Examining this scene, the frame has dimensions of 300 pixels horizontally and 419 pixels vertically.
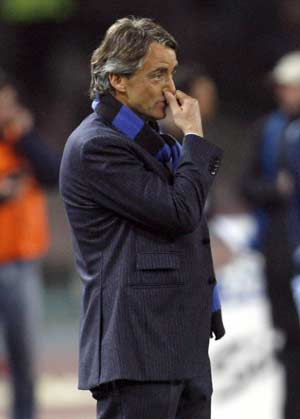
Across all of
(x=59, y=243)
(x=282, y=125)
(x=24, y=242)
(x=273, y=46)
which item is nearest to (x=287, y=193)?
(x=282, y=125)

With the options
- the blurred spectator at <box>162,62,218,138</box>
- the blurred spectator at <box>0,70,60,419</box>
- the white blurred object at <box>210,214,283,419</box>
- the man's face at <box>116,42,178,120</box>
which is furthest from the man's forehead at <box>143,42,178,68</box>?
the white blurred object at <box>210,214,283,419</box>

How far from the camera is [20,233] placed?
7164 millimetres

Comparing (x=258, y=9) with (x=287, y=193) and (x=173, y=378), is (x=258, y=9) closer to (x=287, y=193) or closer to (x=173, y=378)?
(x=287, y=193)

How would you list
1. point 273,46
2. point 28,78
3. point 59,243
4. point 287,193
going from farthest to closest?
1. point 28,78
2. point 59,243
3. point 273,46
4. point 287,193

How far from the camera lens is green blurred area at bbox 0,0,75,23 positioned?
12938 mm

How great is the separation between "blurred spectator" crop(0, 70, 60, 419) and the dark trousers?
8.90 feet

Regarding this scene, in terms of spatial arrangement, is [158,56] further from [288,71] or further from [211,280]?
[288,71]

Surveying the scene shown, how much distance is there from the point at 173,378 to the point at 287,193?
8.37 feet

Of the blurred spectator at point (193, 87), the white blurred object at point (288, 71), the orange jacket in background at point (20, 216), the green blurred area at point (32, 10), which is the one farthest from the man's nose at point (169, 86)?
the green blurred area at point (32, 10)

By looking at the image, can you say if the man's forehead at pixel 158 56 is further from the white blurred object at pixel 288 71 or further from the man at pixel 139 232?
the white blurred object at pixel 288 71

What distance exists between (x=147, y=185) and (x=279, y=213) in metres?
2.75

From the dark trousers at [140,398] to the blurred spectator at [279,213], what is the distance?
2564mm

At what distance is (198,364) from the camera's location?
14.8 ft

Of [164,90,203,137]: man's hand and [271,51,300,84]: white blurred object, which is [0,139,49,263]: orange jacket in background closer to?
[271,51,300,84]: white blurred object
